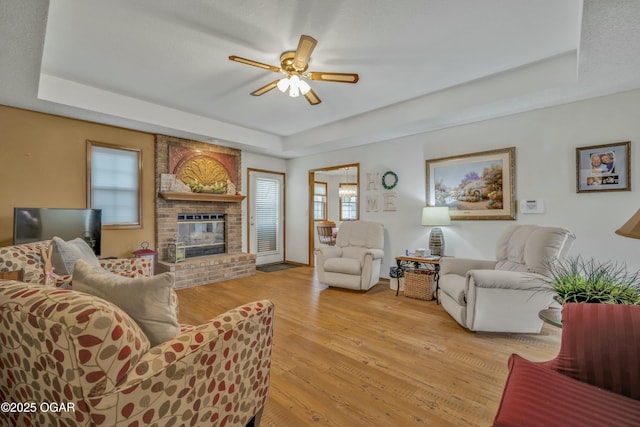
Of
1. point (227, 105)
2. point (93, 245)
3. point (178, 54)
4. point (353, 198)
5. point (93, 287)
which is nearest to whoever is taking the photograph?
point (93, 287)

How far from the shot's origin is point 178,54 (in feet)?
8.67

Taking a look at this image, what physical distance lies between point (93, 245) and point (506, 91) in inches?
207

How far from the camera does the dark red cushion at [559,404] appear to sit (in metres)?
0.94

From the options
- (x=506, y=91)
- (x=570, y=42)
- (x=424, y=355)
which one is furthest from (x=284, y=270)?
(x=570, y=42)

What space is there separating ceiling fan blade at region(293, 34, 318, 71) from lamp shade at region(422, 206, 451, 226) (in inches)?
102

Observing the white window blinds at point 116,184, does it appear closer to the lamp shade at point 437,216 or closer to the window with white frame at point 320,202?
the lamp shade at point 437,216

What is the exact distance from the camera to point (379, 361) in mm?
2152

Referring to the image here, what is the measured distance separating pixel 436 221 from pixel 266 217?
145 inches

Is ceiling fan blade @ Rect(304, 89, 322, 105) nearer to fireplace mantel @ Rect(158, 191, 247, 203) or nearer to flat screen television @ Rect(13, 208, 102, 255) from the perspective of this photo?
fireplace mantel @ Rect(158, 191, 247, 203)

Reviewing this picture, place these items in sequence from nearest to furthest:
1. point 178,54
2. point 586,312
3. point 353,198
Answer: point 586,312, point 178,54, point 353,198

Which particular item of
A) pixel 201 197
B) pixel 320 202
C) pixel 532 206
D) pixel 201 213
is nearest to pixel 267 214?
pixel 201 213

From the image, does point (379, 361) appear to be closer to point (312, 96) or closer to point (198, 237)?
point (312, 96)

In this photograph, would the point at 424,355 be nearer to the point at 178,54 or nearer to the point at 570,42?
the point at 570,42

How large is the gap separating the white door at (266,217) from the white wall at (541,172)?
2.53 m
